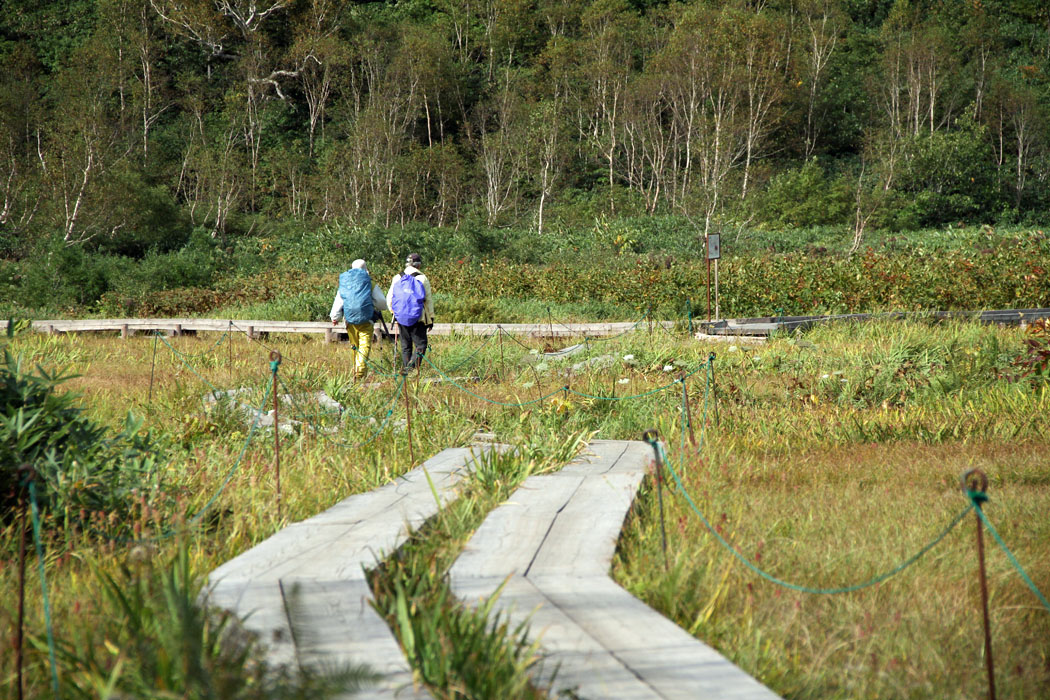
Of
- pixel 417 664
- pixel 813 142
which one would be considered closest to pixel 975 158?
pixel 813 142

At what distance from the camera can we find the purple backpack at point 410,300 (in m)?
10.7

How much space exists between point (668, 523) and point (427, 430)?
9.79ft

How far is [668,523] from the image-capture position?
5.08m

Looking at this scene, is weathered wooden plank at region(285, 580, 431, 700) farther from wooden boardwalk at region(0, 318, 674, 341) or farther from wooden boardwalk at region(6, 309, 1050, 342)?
wooden boardwalk at region(0, 318, 674, 341)

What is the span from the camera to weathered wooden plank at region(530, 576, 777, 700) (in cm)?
300

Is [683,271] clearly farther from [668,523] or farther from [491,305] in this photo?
[668,523]

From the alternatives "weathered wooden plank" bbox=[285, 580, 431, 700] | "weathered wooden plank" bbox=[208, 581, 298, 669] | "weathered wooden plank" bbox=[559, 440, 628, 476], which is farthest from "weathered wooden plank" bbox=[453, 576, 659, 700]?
"weathered wooden plank" bbox=[559, 440, 628, 476]

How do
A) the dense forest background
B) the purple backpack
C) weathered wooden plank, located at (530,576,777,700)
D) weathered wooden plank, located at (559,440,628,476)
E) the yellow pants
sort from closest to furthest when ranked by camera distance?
weathered wooden plank, located at (530,576,777,700) → weathered wooden plank, located at (559,440,628,476) → the purple backpack → the yellow pants → the dense forest background

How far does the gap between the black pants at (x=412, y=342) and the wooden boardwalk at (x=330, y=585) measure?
522 centimetres

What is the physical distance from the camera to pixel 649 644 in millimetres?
3350

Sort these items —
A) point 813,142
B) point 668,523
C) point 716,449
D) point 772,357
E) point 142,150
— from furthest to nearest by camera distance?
point 813,142 < point 142,150 < point 772,357 < point 716,449 < point 668,523

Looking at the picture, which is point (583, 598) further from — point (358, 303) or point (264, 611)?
point (358, 303)

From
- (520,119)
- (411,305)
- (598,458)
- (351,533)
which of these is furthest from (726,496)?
(520,119)

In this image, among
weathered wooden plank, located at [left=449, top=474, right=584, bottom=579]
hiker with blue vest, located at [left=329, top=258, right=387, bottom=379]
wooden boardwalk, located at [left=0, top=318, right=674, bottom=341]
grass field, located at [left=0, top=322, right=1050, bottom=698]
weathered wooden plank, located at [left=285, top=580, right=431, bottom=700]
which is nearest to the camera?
weathered wooden plank, located at [left=285, top=580, right=431, bottom=700]
